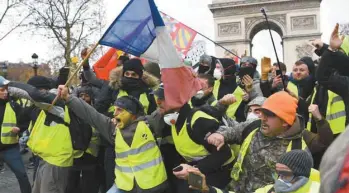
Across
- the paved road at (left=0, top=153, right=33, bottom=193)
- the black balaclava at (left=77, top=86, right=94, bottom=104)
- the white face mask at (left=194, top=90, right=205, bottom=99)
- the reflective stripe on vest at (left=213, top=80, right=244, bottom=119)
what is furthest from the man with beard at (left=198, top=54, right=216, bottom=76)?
the paved road at (left=0, top=153, right=33, bottom=193)

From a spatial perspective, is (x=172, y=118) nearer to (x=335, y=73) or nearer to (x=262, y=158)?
(x=262, y=158)

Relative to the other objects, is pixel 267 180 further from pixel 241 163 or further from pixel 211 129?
pixel 211 129

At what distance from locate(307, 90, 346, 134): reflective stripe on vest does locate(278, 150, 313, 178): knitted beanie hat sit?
195 cm

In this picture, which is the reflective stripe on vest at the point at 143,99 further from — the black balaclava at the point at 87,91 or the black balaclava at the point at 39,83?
the black balaclava at the point at 39,83

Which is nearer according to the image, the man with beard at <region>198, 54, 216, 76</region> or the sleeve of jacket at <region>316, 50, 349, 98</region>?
the sleeve of jacket at <region>316, 50, 349, 98</region>

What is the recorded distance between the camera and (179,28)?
8141 mm

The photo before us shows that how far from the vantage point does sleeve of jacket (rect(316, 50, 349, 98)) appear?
13.6ft

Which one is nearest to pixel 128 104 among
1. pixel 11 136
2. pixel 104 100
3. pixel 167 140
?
pixel 167 140

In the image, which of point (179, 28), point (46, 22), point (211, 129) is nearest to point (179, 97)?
point (211, 129)

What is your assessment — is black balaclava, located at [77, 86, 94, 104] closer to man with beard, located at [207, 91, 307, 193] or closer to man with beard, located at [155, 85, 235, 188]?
man with beard, located at [155, 85, 235, 188]

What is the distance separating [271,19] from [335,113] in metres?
30.9

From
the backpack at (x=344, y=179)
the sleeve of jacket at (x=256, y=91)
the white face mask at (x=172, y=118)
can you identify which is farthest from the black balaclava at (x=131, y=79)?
the backpack at (x=344, y=179)

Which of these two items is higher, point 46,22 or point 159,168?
point 46,22

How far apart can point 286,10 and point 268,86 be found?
1171 inches
